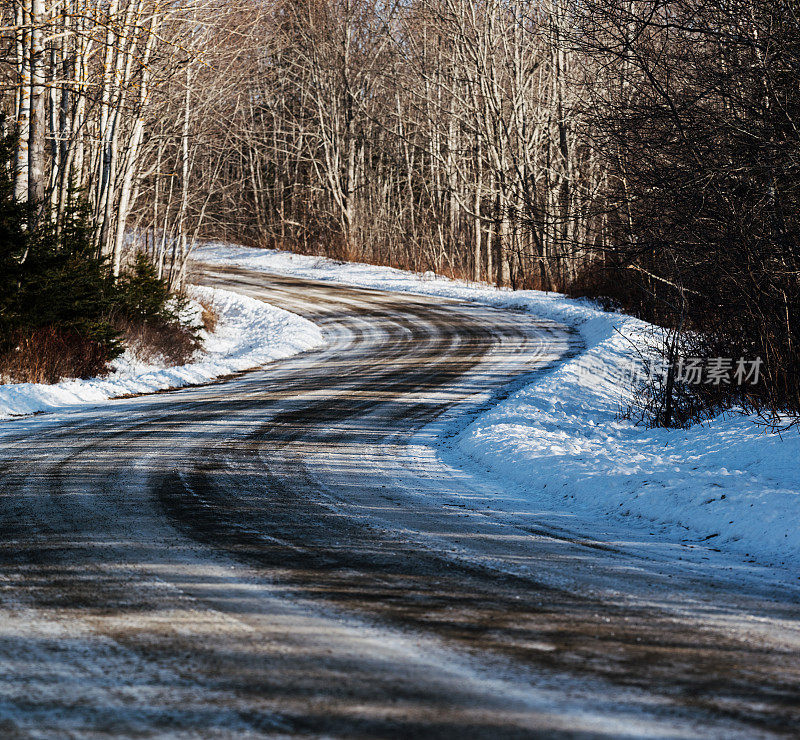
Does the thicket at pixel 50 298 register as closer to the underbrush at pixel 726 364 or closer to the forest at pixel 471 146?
the forest at pixel 471 146

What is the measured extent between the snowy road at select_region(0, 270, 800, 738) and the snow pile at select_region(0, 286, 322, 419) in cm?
436

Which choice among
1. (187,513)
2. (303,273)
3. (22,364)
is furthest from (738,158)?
(303,273)

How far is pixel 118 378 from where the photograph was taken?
1491 centimetres

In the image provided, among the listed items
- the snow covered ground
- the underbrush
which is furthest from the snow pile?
the underbrush

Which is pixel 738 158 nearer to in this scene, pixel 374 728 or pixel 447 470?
pixel 447 470

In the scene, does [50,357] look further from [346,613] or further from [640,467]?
[346,613]

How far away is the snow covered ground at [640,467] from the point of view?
18.3 feet

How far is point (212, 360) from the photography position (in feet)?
59.6

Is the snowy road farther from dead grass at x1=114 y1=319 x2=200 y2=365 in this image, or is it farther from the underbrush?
dead grass at x1=114 y1=319 x2=200 y2=365

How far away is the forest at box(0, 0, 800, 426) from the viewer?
9039 mm

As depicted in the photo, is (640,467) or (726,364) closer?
(640,467)

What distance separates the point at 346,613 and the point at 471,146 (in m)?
32.1

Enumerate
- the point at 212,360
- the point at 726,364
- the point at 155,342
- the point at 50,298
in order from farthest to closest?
the point at 212,360 < the point at 155,342 < the point at 50,298 < the point at 726,364

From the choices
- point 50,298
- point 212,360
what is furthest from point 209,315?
point 50,298
